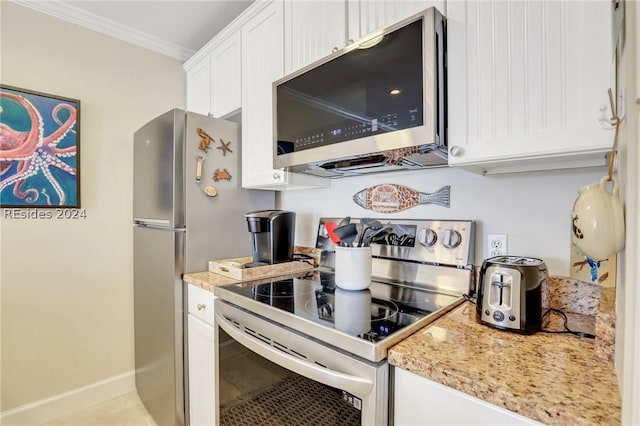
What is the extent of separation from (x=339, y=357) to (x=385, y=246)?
72cm

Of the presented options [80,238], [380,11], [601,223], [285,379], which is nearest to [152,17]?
[80,238]

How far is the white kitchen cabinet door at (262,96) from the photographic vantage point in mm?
1525

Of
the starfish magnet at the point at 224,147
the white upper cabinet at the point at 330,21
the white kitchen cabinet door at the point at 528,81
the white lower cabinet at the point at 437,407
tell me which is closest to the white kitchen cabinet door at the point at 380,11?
the white upper cabinet at the point at 330,21

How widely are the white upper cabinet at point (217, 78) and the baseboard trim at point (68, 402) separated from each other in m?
1.90

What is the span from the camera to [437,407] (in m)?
0.67

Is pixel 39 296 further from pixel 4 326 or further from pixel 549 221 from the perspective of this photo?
pixel 549 221

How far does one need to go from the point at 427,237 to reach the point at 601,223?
731mm

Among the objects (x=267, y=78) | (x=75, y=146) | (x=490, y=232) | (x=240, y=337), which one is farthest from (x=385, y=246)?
(x=75, y=146)

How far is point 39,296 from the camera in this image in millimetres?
1821

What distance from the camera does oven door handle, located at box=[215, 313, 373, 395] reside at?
744 millimetres

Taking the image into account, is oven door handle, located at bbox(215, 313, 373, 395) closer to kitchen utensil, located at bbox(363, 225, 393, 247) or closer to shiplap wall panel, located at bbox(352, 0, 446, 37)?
kitchen utensil, located at bbox(363, 225, 393, 247)

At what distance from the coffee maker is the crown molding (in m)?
1.51

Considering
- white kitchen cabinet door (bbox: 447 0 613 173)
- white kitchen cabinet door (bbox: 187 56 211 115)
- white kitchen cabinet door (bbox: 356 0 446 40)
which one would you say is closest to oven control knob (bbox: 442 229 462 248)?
white kitchen cabinet door (bbox: 447 0 613 173)

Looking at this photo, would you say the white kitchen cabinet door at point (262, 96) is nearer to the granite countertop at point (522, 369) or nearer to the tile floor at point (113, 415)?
the granite countertop at point (522, 369)
